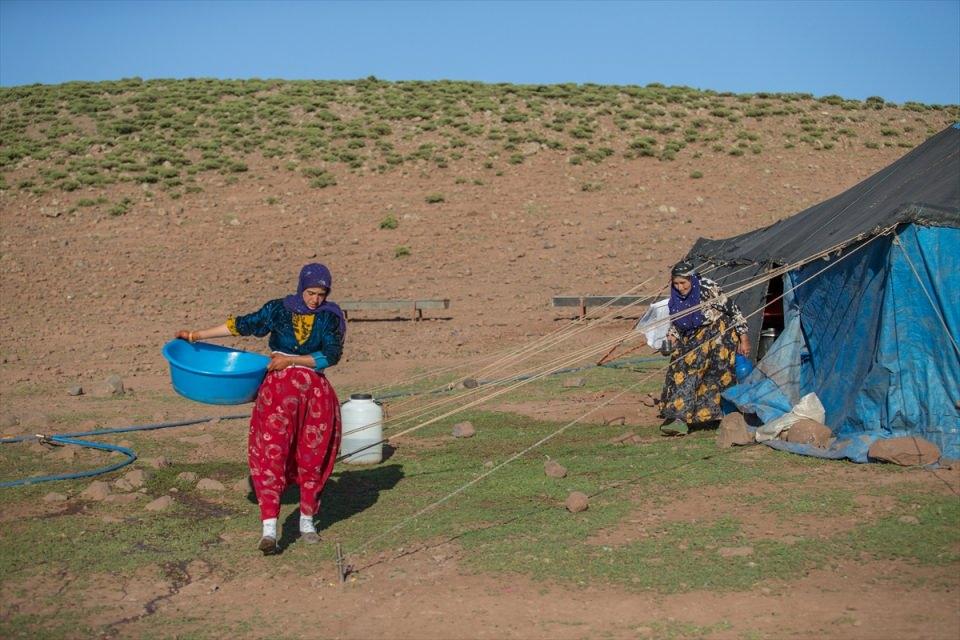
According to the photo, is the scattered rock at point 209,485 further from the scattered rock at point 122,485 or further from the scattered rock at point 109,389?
the scattered rock at point 109,389

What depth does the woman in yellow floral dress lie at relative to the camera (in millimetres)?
8164

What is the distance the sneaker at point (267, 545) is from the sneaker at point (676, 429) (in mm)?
3696

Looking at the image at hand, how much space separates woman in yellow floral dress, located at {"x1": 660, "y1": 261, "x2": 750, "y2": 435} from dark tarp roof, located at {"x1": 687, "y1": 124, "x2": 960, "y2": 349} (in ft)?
2.74

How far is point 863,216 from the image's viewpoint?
306 inches

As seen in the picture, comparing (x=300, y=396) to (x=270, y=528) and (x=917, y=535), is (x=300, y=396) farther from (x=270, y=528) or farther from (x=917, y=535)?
(x=917, y=535)

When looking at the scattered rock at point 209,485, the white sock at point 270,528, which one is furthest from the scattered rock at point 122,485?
the white sock at point 270,528

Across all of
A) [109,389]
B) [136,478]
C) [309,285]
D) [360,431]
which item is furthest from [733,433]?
[109,389]

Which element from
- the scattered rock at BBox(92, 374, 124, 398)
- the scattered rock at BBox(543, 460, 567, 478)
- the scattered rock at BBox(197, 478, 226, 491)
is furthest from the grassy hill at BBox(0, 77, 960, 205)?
the scattered rock at BBox(543, 460, 567, 478)

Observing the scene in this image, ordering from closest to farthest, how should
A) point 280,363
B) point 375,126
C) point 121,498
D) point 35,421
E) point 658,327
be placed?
point 280,363, point 121,498, point 658,327, point 35,421, point 375,126

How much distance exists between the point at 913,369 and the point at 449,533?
3.20 metres

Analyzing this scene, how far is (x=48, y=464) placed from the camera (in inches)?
320

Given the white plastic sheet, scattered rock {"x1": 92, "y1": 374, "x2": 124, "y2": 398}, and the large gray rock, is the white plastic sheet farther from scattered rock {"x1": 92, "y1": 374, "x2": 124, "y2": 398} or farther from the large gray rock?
scattered rock {"x1": 92, "y1": 374, "x2": 124, "y2": 398}

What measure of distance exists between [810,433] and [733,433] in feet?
1.92

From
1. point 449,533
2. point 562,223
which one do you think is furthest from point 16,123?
point 449,533
